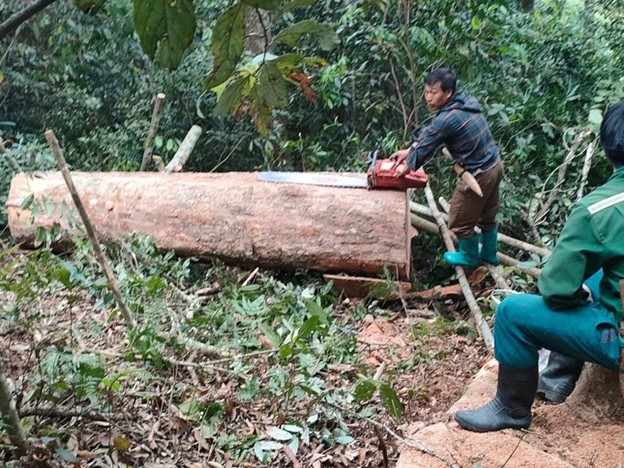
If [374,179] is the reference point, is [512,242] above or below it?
below

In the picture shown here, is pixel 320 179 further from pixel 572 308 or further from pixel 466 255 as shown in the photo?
pixel 572 308

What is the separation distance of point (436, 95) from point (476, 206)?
91 cm

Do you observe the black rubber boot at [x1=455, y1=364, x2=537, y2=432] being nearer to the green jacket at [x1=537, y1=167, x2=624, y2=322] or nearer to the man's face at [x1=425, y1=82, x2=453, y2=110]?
the green jacket at [x1=537, y1=167, x2=624, y2=322]

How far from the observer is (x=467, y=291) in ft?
14.8

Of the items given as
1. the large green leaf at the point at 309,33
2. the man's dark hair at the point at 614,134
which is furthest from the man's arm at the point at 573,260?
the large green leaf at the point at 309,33

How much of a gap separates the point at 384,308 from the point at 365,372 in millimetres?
1182

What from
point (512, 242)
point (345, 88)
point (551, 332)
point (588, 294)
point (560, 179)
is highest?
point (588, 294)

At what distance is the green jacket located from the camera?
82.8 inches

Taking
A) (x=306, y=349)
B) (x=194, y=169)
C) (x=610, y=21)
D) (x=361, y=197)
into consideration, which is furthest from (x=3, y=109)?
(x=610, y=21)

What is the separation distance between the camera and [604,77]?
6227 mm

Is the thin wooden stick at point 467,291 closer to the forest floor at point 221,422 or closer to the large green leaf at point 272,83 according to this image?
the forest floor at point 221,422

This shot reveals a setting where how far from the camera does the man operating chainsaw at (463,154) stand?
14.2 ft

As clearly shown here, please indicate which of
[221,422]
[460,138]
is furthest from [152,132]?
[221,422]

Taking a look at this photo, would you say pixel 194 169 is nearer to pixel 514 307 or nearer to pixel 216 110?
pixel 514 307
